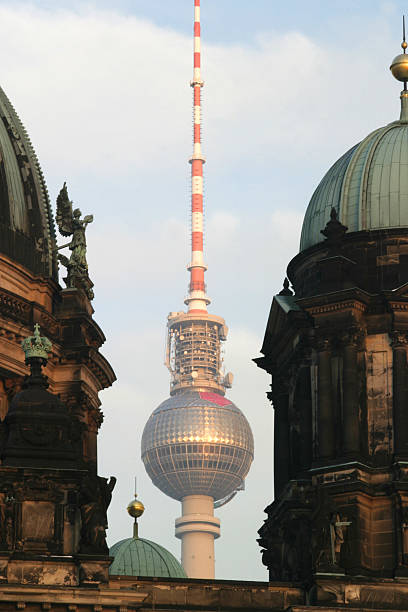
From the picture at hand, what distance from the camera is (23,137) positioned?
8188 cm

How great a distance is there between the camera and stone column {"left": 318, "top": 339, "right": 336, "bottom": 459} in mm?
64625

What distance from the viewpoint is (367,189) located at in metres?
68.7

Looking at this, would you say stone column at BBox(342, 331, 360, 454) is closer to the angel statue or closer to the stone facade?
the stone facade

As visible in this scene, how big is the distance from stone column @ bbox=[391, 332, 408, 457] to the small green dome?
2143 centimetres

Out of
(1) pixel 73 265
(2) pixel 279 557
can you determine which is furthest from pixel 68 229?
(2) pixel 279 557

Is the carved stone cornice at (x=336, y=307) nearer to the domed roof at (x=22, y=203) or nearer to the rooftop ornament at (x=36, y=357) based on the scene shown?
the rooftop ornament at (x=36, y=357)

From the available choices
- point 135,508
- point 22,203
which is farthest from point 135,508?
point 22,203

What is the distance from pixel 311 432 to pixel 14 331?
1407 cm

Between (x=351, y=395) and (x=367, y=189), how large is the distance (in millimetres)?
8835

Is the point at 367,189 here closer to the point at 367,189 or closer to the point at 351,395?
the point at 367,189

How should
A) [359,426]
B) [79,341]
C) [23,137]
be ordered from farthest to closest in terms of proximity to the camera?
1. [23,137]
2. [79,341]
3. [359,426]

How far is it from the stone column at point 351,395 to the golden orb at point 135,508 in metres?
21.2

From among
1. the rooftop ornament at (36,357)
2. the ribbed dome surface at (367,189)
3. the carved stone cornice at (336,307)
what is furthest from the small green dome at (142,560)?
the carved stone cornice at (336,307)

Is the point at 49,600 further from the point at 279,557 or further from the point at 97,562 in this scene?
the point at 279,557
